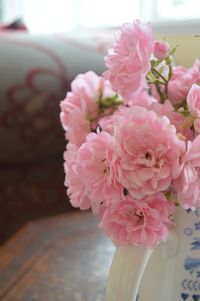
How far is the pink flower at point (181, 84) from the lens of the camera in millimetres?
399

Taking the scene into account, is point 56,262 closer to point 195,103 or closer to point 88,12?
point 195,103

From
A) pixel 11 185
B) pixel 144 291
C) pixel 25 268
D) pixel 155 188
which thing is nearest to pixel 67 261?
pixel 25 268

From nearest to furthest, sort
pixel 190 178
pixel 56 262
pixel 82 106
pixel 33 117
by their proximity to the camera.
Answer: pixel 190 178 < pixel 82 106 < pixel 56 262 < pixel 33 117

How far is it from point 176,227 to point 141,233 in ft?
0.24

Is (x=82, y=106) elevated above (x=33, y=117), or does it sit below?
above

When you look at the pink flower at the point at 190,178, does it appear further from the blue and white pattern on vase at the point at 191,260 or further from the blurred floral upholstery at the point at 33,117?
the blurred floral upholstery at the point at 33,117

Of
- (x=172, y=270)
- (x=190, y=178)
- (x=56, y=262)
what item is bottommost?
(x=56, y=262)

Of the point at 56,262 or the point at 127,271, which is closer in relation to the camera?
the point at 127,271

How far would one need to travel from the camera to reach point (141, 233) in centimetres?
36

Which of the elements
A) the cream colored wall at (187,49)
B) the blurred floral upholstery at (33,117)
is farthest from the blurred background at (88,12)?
the cream colored wall at (187,49)

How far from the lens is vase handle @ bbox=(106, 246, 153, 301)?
38 centimetres

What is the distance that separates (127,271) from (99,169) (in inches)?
3.5

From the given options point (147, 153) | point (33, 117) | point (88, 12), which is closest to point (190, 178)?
point (147, 153)

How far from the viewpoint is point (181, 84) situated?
0.40 meters
